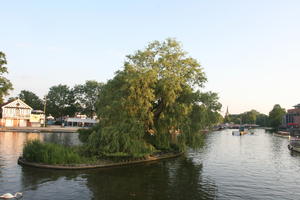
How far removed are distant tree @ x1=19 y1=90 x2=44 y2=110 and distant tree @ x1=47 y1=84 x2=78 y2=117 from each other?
15976mm

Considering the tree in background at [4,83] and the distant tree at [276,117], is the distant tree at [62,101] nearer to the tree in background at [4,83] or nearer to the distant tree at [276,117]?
the tree in background at [4,83]

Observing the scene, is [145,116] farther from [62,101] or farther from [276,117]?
[276,117]

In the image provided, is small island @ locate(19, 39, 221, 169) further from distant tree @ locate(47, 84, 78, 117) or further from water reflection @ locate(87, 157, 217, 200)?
distant tree @ locate(47, 84, 78, 117)

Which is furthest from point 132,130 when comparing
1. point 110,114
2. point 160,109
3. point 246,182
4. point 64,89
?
point 64,89

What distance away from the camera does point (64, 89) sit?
127 m

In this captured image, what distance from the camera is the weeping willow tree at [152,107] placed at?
103 ft

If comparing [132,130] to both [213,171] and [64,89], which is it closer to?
[213,171]

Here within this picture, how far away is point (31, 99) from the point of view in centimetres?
14475

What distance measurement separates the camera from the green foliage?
2823 centimetres

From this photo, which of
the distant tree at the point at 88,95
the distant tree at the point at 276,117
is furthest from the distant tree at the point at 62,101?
the distant tree at the point at 276,117

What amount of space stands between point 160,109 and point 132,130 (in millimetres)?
6411

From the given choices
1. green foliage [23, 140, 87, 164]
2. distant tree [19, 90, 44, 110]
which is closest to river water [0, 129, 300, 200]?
green foliage [23, 140, 87, 164]

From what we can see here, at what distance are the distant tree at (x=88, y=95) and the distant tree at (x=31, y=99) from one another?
28.0 meters

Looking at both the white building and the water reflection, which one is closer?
the water reflection
